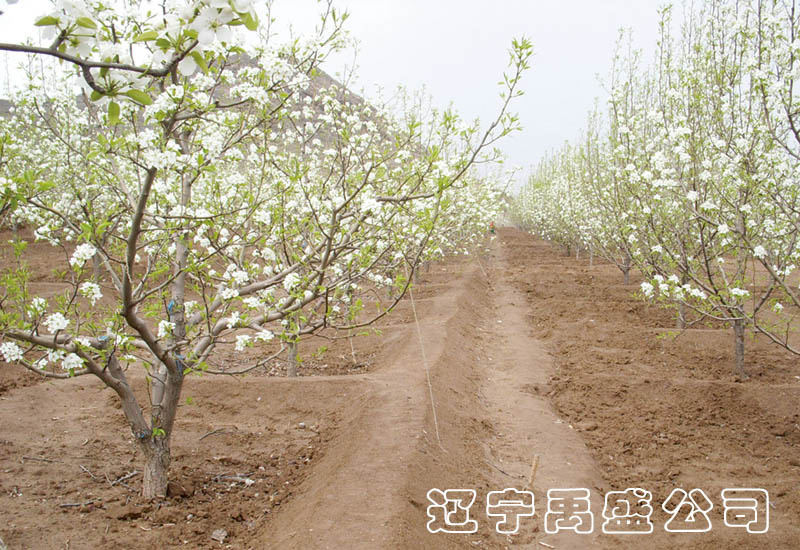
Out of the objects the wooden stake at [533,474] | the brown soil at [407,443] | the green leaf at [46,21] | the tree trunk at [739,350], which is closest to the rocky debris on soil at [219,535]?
the brown soil at [407,443]

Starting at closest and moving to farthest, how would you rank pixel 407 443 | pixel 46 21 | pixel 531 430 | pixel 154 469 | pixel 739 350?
pixel 46 21, pixel 154 469, pixel 407 443, pixel 531 430, pixel 739 350

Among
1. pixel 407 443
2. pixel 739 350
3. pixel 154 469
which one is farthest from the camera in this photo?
pixel 739 350

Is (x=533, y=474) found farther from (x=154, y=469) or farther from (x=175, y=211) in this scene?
(x=175, y=211)

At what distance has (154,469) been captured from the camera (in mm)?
4891

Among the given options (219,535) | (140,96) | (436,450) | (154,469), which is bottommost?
(219,535)

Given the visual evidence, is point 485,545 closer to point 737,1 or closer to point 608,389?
point 608,389

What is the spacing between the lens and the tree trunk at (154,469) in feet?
16.0

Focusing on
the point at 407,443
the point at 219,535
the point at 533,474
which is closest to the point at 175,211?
the point at 219,535

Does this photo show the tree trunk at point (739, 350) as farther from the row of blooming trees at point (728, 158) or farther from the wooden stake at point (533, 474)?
the wooden stake at point (533, 474)

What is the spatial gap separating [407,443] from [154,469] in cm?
230

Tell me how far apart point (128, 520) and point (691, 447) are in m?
5.78

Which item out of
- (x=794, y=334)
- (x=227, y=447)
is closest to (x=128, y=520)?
(x=227, y=447)

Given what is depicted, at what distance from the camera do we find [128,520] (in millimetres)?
4539

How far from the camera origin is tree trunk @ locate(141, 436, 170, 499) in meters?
4.88
